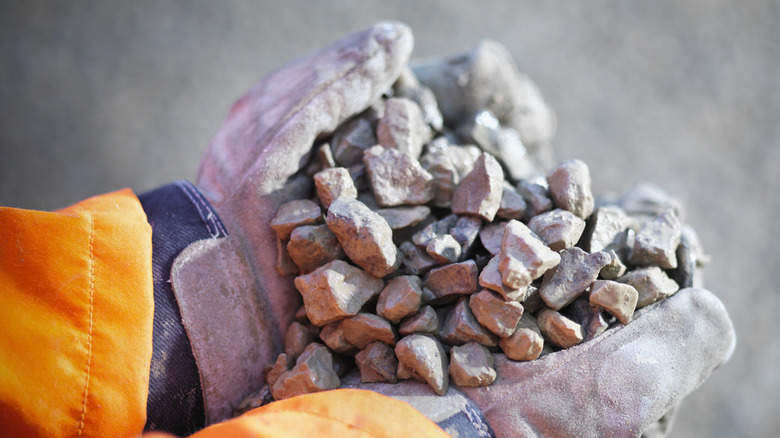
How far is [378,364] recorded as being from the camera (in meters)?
0.73

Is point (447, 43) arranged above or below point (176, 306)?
above

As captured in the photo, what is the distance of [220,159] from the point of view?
0.88 m

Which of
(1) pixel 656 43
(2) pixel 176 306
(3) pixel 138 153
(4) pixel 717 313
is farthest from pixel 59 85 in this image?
(1) pixel 656 43

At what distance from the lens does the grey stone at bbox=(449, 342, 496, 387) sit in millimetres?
682

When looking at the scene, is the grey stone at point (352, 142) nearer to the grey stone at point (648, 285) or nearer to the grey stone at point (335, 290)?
the grey stone at point (335, 290)

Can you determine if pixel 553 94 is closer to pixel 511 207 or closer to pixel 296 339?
pixel 511 207

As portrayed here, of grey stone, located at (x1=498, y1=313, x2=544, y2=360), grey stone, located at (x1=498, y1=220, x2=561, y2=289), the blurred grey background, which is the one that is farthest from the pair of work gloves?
the blurred grey background

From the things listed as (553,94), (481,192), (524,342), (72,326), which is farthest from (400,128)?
(553,94)

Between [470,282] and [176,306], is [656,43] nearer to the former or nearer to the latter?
[470,282]

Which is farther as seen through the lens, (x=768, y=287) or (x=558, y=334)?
(x=768, y=287)

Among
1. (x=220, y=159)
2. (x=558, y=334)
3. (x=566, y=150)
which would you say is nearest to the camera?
(x=558, y=334)

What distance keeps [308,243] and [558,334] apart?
379mm

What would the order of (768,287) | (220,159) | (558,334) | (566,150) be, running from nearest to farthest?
(558,334), (220,159), (768,287), (566,150)

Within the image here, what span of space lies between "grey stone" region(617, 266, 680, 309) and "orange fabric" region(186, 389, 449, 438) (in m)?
0.35
